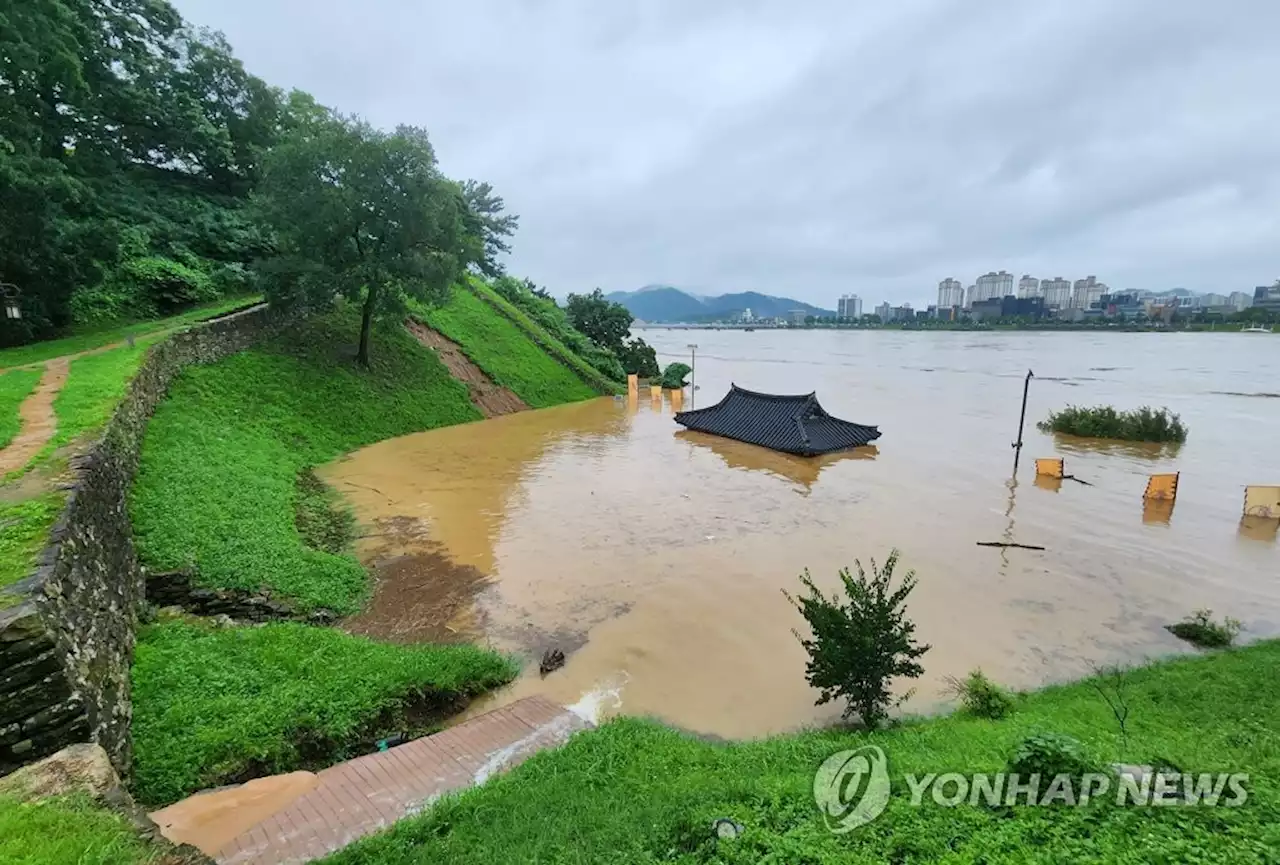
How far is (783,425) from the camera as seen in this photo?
2497cm

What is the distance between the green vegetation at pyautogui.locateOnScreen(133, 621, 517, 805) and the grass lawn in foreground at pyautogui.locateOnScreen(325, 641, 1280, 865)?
7.55 ft

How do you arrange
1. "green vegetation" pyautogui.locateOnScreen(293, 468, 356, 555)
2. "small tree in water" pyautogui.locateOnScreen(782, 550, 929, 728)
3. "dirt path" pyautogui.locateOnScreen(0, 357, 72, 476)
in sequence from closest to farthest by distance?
"small tree in water" pyautogui.locateOnScreen(782, 550, 929, 728)
"dirt path" pyautogui.locateOnScreen(0, 357, 72, 476)
"green vegetation" pyautogui.locateOnScreen(293, 468, 356, 555)

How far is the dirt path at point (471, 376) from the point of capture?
30.1 m

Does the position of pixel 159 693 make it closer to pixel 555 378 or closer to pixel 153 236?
pixel 153 236

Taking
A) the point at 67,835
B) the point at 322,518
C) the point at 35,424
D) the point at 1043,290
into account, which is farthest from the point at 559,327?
the point at 1043,290

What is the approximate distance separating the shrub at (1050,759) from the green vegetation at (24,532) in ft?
26.1

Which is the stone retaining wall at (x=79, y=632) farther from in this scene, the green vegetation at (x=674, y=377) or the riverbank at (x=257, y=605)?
the green vegetation at (x=674, y=377)

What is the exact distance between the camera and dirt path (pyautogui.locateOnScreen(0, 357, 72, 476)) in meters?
8.01

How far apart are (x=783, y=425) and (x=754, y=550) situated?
487 inches

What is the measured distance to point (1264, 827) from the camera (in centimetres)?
344

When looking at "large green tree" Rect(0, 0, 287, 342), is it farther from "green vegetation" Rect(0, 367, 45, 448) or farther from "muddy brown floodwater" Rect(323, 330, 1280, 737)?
"muddy brown floodwater" Rect(323, 330, 1280, 737)

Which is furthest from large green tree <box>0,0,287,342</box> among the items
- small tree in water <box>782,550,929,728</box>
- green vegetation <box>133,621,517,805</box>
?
small tree in water <box>782,550,929,728</box>

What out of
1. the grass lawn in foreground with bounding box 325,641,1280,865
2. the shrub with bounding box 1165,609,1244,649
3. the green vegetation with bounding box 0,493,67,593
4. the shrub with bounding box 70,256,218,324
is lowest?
the shrub with bounding box 1165,609,1244,649

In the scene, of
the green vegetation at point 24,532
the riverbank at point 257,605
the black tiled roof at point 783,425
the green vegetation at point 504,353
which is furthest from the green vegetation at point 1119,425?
the green vegetation at point 24,532
